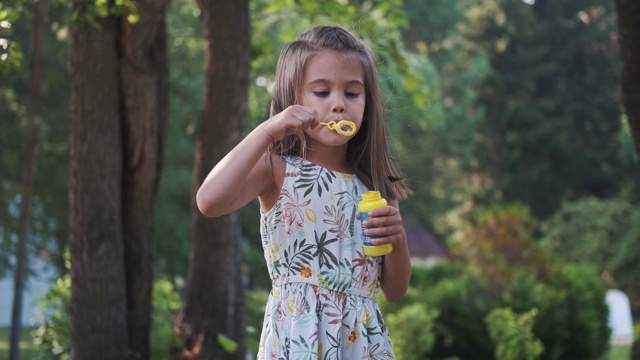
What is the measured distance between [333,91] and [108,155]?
13.2 feet

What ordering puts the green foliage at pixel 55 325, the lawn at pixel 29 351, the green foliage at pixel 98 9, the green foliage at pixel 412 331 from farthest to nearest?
the lawn at pixel 29 351 → the green foliage at pixel 412 331 → the green foliage at pixel 55 325 → the green foliage at pixel 98 9

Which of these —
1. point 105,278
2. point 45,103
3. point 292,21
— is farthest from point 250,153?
point 45,103

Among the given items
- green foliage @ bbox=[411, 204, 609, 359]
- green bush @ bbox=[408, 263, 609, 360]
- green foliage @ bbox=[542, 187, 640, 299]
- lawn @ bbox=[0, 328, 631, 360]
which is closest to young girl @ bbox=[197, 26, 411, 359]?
green foliage @ bbox=[411, 204, 609, 359]

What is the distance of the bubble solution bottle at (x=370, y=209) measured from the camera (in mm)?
3312

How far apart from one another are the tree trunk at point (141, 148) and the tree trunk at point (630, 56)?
116 inches

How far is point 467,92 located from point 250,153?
122ft

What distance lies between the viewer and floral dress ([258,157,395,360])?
11.1ft

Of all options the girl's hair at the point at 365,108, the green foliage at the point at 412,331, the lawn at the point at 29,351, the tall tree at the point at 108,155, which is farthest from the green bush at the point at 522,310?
the girl's hair at the point at 365,108

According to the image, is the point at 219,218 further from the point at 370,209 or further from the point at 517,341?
the point at 370,209

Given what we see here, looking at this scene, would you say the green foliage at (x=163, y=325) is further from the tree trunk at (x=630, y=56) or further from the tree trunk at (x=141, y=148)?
the tree trunk at (x=630, y=56)

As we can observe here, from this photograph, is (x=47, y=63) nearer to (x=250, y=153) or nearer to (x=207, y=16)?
(x=207, y=16)

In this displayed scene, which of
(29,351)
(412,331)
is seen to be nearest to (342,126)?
(412,331)

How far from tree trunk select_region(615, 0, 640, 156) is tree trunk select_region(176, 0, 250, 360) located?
4230mm

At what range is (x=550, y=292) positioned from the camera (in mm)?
13891
